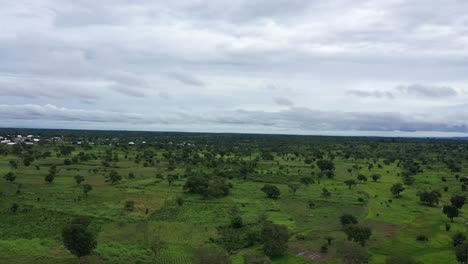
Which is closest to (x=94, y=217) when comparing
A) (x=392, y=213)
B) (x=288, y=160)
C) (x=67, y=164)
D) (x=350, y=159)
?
(x=392, y=213)

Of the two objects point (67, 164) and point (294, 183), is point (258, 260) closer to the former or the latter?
point (294, 183)

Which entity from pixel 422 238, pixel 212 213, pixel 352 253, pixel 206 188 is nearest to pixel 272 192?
pixel 206 188

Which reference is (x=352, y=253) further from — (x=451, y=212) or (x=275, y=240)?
(x=451, y=212)

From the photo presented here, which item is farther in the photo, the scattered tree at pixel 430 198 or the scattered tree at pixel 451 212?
the scattered tree at pixel 430 198

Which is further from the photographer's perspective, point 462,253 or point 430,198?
point 430,198

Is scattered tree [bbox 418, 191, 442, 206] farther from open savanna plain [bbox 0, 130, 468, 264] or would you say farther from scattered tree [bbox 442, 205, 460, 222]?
scattered tree [bbox 442, 205, 460, 222]

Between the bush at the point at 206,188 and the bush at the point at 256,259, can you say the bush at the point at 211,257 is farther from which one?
the bush at the point at 206,188

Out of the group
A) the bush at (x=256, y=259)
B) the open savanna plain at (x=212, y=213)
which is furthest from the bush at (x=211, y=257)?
the bush at (x=256, y=259)

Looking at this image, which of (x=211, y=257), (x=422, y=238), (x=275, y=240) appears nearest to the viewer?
(x=211, y=257)

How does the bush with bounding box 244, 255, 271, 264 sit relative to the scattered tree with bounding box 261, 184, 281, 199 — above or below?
below

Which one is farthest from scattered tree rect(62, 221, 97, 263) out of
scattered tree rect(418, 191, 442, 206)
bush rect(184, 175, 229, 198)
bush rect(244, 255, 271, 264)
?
scattered tree rect(418, 191, 442, 206)

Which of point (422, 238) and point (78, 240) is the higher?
point (78, 240)
